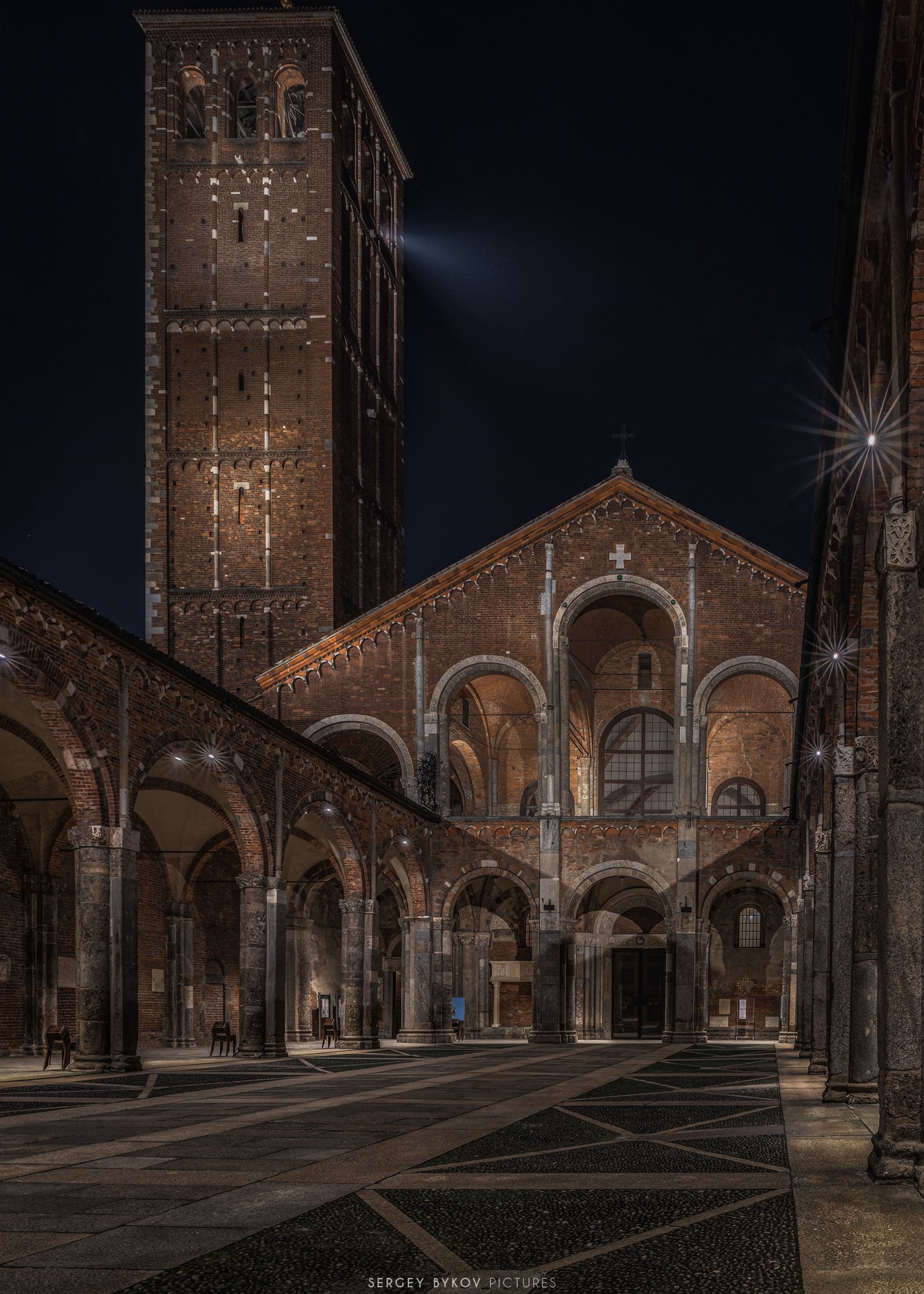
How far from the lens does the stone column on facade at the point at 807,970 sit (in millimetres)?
23250

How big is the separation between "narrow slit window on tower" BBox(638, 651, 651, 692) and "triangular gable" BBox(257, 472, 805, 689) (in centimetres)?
605

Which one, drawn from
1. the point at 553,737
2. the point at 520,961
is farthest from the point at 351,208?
the point at 520,961

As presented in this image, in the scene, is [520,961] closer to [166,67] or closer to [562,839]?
[562,839]

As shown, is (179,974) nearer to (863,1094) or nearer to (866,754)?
(863,1094)

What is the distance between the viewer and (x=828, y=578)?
17734 mm

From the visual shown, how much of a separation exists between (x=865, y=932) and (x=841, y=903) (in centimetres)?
298

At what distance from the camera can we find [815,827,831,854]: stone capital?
17516 mm

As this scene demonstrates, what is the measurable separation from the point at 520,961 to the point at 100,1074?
2386 centimetres

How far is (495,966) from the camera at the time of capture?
1563 inches

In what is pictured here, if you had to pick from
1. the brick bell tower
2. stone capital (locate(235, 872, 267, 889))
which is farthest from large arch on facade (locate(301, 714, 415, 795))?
stone capital (locate(235, 872, 267, 889))

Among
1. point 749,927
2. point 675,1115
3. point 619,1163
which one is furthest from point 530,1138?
point 749,927

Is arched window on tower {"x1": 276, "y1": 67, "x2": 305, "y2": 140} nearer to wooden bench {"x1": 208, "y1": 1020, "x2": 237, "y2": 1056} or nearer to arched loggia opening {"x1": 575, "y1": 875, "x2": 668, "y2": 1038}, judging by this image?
arched loggia opening {"x1": 575, "y1": 875, "x2": 668, "y2": 1038}

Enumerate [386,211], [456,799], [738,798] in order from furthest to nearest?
[386,211]
[738,798]
[456,799]

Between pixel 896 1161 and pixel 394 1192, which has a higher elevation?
pixel 896 1161
